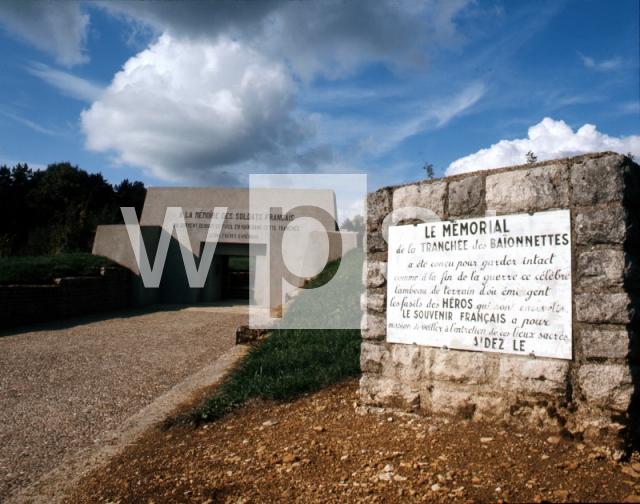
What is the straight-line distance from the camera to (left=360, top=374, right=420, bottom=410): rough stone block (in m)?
3.74

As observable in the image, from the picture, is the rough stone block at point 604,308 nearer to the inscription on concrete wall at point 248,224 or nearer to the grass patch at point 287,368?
the grass patch at point 287,368

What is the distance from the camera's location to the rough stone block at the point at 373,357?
12.8ft

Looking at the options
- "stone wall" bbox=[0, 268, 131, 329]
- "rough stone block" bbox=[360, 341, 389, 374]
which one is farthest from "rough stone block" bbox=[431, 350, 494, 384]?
"stone wall" bbox=[0, 268, 131, 329]

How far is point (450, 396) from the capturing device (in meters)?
3.52

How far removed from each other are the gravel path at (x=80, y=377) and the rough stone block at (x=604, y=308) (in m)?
4.05

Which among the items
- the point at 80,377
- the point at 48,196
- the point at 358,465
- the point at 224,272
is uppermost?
the point at 48,196

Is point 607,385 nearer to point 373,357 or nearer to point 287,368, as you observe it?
point 373,357

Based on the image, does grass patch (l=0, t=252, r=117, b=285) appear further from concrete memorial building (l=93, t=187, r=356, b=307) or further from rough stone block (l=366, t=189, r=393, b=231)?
rough stone block (l=366, t=189, r=393, b=231)

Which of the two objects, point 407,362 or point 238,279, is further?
point 238,279

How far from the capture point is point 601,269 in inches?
116

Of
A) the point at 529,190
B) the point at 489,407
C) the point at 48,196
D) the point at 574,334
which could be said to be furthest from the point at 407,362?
the point at 48,196

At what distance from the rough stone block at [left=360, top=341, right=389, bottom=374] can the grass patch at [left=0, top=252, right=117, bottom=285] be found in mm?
10847

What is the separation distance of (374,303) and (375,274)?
25 cm

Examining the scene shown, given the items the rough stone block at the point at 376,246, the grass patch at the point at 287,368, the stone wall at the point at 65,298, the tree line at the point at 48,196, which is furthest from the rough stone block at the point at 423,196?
the tree line at the point at 48,196
